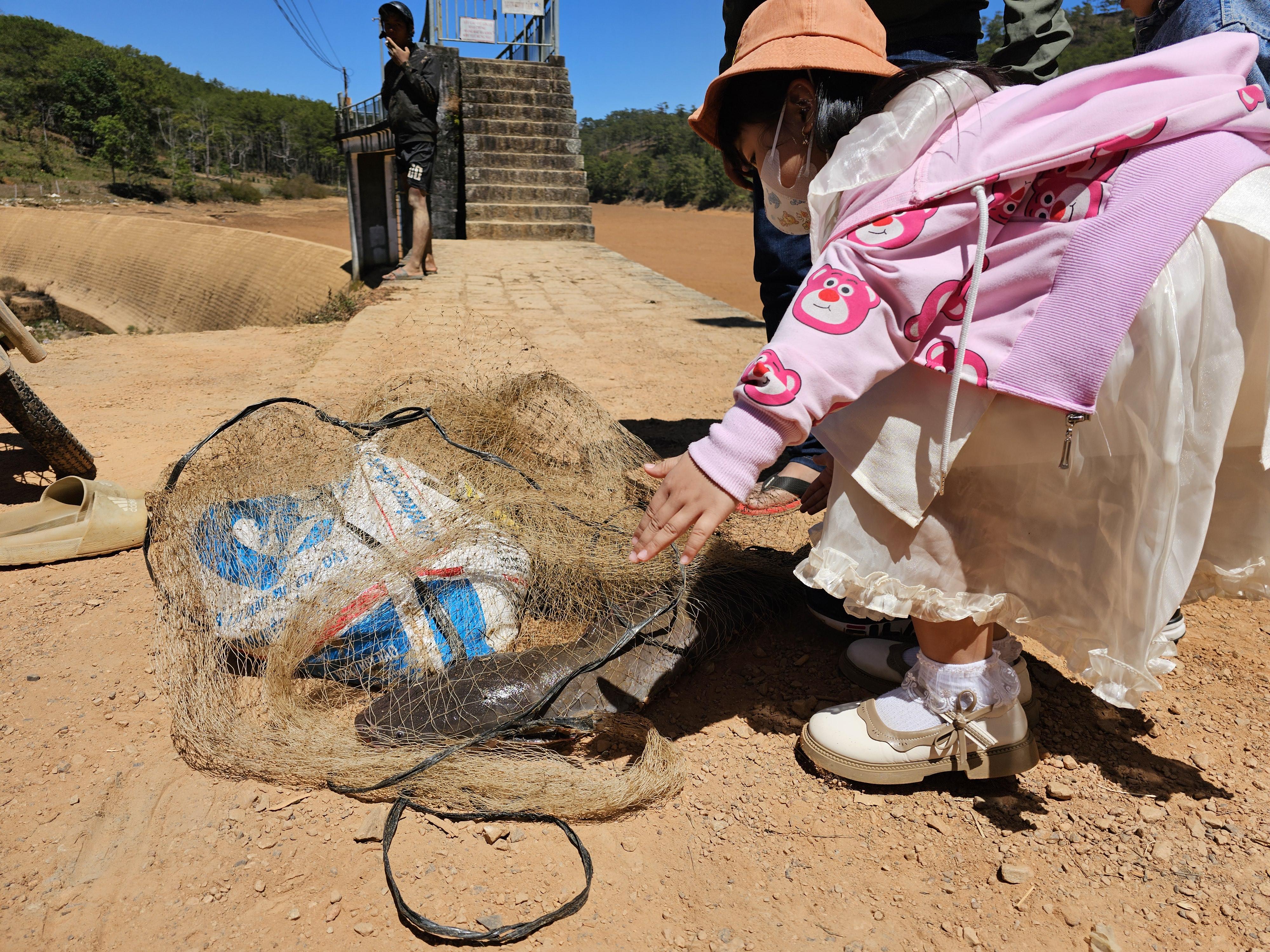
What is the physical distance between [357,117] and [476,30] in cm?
594

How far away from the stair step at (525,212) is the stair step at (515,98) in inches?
82.3

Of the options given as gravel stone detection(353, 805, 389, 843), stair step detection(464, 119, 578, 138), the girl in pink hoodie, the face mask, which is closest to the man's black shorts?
stair step detection(464, 119, 578, 138)

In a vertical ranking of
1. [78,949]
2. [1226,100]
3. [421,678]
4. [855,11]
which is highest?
[855,11]

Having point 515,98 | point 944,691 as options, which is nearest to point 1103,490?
point 944,691

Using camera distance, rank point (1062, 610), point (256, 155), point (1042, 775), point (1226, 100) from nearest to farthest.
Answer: point (1226, 100)
point (1062, 610)
point (1042, 775)
point (256, 155)

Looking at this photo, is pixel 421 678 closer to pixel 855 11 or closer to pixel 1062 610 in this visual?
pixel 1062 610

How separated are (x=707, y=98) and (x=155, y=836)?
5.54ft

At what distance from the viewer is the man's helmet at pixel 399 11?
7332 millimetres

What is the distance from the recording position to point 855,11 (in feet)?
4.93

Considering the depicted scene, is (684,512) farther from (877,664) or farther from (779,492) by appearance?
(779,492)

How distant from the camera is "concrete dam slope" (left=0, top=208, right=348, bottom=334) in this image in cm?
1127

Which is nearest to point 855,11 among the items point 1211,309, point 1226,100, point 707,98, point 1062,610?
point 707,98

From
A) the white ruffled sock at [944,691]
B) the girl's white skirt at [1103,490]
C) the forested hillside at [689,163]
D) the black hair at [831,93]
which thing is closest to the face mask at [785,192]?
the black hair at [831,93]

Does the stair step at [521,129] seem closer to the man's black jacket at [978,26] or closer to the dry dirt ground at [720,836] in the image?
the man's black jacket at [978,26]
